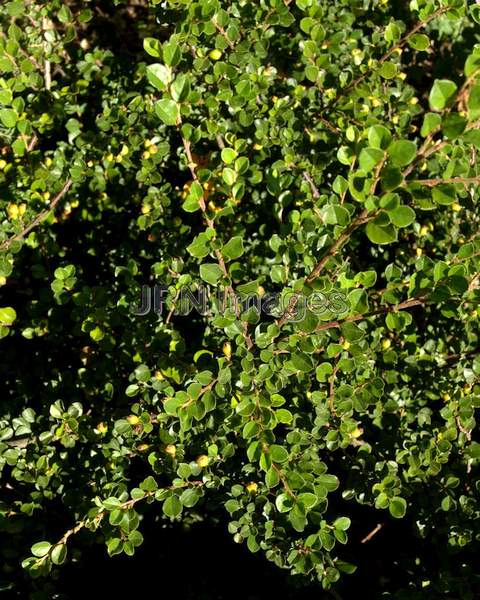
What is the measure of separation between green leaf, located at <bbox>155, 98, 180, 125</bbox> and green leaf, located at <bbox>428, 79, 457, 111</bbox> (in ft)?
1.64

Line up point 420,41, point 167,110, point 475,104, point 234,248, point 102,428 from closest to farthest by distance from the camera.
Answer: point 475,104
point 167,110
point 234,248
point 102,428
point 420,41

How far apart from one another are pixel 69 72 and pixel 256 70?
0.91m

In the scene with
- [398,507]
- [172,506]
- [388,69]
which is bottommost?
[398,507]

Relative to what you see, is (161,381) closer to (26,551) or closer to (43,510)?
(43,510)

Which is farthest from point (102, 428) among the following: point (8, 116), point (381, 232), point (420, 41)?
point (420, 41)

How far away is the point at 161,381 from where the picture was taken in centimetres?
167

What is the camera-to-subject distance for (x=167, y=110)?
115cm

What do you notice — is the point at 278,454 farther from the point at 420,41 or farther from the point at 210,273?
the point at 420,41

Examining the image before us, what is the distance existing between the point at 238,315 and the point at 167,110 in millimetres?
536

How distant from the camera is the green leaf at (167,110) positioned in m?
1.14

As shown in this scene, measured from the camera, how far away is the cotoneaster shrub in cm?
141

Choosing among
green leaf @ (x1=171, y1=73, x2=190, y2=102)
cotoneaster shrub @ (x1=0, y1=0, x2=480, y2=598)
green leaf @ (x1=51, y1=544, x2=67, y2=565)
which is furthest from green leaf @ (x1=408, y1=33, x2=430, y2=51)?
A: green leaf @ (x1=51, y1=544, x2=67, y2=565)
